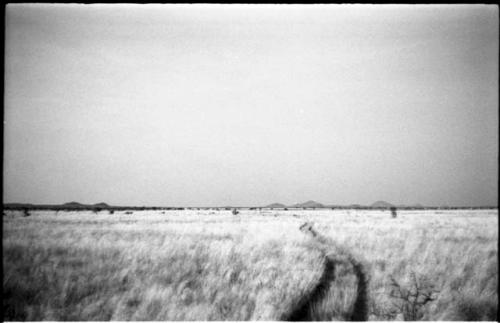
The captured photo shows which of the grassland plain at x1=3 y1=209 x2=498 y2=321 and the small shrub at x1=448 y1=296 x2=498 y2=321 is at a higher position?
the grassland plain at x1=3 y1=209 x2=498 y2=321

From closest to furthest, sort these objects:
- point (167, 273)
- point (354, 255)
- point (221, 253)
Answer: point (167, 273) → point (221, 253) → point (354, 255)

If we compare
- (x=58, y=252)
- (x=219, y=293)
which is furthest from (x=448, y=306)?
(x=58, y=252)

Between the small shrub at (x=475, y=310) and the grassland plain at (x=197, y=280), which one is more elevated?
the grassland plain at (x=197, y=280)

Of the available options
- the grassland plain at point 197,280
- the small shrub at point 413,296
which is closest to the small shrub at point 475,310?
the grassland plain at point 197,280

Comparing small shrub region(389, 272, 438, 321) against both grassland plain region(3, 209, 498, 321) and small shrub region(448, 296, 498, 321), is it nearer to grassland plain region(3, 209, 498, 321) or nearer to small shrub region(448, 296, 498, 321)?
grassland plain region(3, 209, 498, 321)

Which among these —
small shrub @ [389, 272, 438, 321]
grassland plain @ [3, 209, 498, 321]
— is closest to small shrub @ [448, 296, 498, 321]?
grassland plain @ [3, 209, 498, 321]

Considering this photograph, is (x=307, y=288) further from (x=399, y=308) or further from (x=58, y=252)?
(x=58, y=252)

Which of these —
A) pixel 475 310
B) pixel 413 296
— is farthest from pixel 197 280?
pixel 475 310

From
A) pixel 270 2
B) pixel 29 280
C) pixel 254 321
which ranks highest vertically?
pixel 270 2

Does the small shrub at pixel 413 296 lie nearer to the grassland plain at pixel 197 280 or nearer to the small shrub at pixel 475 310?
the grassland plain at pixel 197 280

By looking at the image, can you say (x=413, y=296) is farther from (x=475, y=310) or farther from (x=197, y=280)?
(x=197, y=280)

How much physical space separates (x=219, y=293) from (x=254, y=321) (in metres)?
1.07

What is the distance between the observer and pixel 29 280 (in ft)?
19.8

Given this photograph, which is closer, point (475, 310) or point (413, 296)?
point (475, 310)
